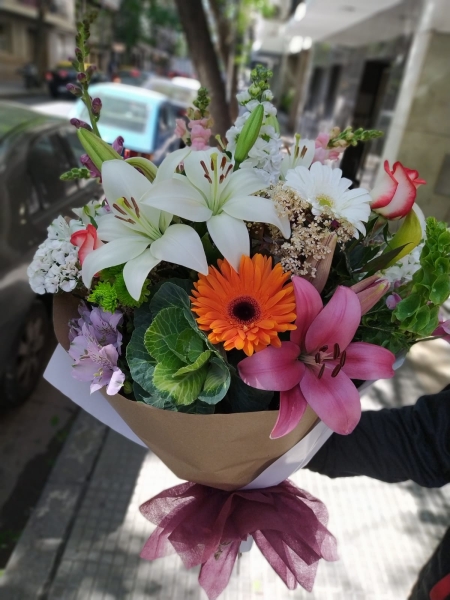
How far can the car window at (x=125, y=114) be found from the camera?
273 inches

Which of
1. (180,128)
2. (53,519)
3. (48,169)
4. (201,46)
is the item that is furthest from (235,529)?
(201,46)

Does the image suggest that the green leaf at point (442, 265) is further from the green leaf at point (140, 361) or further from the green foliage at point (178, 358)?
the green leaf at point (140, 361)

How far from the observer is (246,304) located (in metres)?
0.76

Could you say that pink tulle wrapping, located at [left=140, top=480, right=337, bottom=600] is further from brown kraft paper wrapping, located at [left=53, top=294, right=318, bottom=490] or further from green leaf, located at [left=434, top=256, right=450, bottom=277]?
green leaf, located at [left=434, top=256, right=450, bottom=277]

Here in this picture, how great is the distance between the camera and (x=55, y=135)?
155 inches

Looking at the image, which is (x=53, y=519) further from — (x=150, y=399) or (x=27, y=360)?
(x=150, y=399)

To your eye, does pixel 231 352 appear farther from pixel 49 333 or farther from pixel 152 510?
pixel 49 333

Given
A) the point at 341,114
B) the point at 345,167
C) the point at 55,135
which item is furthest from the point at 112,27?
the point at 345,167

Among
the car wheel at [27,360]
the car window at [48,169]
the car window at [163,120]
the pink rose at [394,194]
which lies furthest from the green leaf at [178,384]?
the car window at [163,120]

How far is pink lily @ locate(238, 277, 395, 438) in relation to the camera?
774 millimetres

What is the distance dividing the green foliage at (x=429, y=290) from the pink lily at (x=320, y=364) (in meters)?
0.07

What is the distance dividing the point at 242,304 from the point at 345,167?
3.98 ft

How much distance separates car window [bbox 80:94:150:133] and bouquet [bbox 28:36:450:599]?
6.49 m

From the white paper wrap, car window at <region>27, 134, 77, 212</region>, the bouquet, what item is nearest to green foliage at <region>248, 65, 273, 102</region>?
the bouquet
